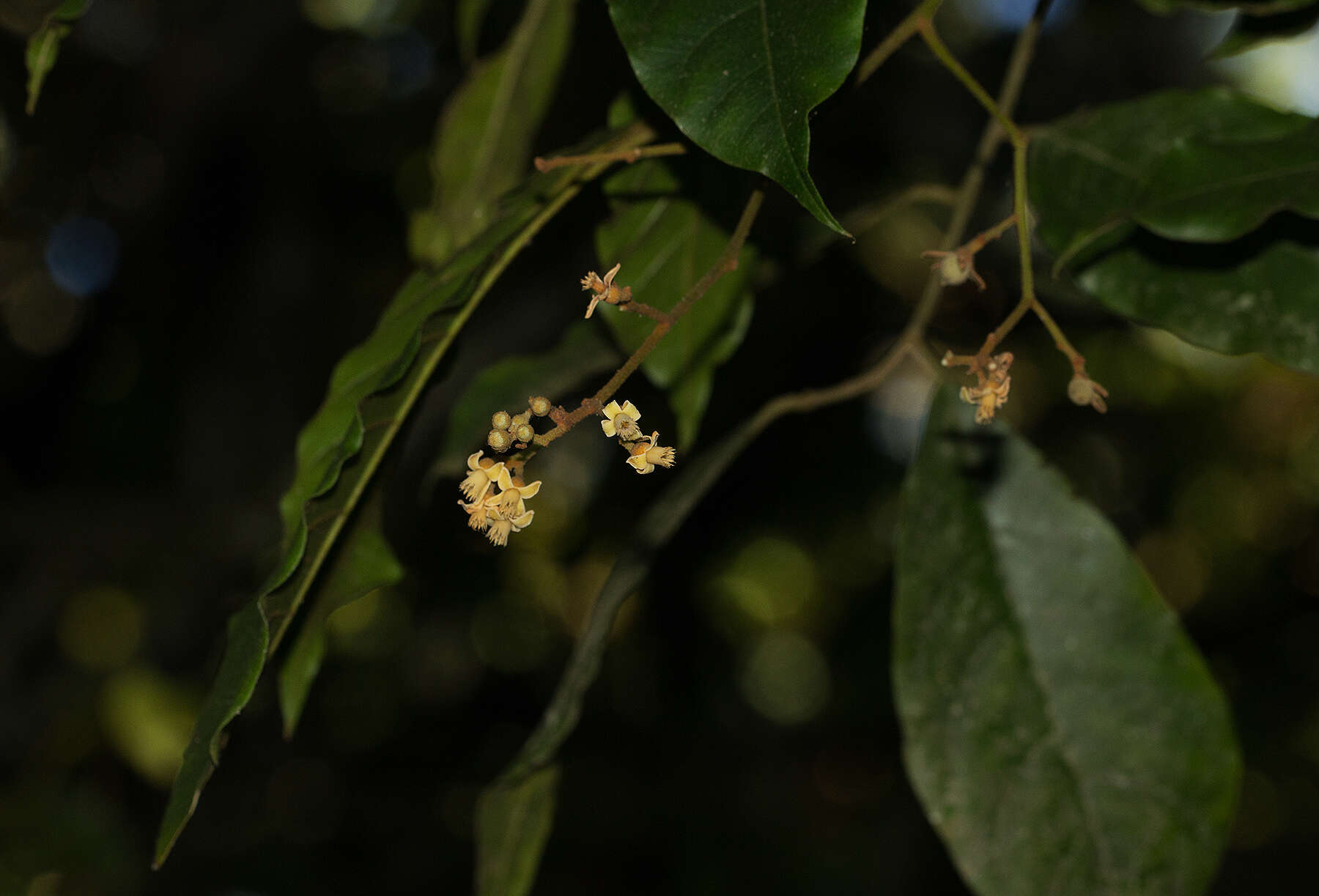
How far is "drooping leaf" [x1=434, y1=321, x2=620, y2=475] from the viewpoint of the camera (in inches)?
44.6

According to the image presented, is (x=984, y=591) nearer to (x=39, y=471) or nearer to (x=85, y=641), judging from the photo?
(x=39, y=471)

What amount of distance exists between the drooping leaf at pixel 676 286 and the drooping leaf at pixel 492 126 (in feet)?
0.93

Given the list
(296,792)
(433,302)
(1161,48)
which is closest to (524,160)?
(433,302)

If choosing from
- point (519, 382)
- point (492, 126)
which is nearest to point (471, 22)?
point (492, 126)

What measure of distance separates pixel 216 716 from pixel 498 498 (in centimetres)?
21

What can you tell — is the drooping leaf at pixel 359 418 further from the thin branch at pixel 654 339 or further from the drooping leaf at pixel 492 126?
the drooping leaf at pixel 492 126

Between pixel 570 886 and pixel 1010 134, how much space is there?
9.46 ft

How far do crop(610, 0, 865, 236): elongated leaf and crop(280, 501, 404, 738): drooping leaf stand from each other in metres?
0.38

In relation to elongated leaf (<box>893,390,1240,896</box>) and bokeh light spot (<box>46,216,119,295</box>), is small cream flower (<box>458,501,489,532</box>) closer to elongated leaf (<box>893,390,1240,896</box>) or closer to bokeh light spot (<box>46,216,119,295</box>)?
elongated leaf (<box>893,390,1240,896</box>)

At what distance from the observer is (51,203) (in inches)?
111

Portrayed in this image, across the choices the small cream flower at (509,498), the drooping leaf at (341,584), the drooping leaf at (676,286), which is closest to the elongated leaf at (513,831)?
the drooping leaf at (341,584)

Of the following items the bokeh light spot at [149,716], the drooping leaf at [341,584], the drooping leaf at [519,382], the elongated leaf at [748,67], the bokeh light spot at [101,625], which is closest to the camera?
the elongated leaf at [748,67]

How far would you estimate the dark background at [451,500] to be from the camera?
8.04 feet

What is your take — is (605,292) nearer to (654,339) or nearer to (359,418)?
(654,339)
